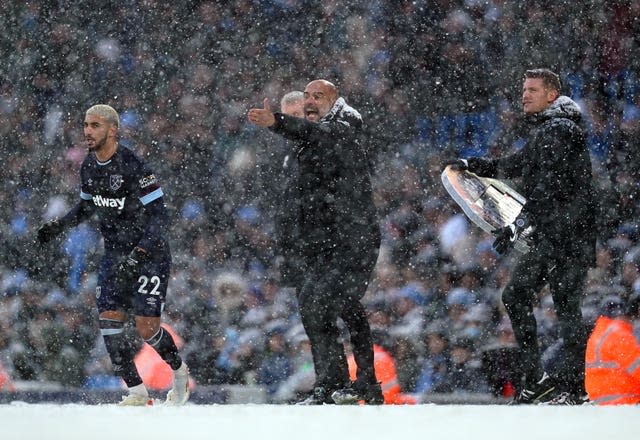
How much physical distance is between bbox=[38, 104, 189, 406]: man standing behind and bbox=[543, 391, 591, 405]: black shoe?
168cm

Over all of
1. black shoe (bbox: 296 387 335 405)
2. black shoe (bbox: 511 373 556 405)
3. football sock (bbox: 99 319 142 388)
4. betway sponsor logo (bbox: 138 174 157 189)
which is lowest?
black shoe (bbox: 511 373 556 405)

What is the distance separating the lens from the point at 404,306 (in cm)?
568

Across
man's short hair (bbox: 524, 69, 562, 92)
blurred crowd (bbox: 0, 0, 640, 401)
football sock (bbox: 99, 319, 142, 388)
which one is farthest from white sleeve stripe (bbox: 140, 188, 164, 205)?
man's short hair (bbox: 524, 69, 562, 92)

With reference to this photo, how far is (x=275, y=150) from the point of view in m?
5.88

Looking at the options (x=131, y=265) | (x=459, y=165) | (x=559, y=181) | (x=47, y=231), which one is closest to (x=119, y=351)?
(x=131, y=265)

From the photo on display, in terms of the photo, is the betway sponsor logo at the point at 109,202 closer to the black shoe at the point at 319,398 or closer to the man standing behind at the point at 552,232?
the black shoe at the point at 319,398

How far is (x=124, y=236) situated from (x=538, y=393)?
1.82 meters

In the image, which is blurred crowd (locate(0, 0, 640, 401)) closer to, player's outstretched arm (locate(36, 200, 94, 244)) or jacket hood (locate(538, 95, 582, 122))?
player's outstretched arm (locate(36, 200, 94, 244))

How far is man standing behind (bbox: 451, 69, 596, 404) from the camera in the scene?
13.6ft

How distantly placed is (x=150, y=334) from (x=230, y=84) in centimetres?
191

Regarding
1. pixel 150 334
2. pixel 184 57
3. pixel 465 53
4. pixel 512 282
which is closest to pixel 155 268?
pixel 150 334

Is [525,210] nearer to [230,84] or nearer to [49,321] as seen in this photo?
[230,84]

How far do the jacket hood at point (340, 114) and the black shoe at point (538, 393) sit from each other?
1285mm

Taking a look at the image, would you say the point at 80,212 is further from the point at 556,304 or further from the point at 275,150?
the point at 556,304
